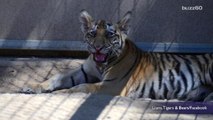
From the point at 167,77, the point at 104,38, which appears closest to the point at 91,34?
the point at 104,38

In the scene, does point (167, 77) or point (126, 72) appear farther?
point (167, 77)

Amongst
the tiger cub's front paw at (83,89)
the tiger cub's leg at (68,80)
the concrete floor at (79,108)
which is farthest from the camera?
the tiger cub's leg at (68,80)

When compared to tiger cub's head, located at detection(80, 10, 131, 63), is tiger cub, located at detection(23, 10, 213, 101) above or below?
below

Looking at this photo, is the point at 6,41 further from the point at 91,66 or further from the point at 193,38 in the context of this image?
the point at 193,38

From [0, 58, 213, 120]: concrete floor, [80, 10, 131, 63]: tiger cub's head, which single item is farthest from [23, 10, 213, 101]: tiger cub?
[0, 58, 213, 120]: concrete floor

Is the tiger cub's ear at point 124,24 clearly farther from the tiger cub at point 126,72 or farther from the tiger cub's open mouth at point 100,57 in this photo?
the tiger cub's open mouth at point 100,57

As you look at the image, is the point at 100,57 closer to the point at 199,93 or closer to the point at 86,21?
the point at 86,21

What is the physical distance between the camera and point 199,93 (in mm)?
5082

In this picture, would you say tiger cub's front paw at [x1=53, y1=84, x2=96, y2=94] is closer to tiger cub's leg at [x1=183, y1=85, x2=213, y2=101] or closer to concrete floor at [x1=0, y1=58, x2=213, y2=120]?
concrete floor at [x1=0, y1=58, x2=213, y2=120]

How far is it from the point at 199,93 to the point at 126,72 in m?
0.63

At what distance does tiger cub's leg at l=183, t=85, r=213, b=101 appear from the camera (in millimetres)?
5055

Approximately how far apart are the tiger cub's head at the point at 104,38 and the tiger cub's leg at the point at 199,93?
684 mm

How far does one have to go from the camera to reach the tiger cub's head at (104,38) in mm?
4934

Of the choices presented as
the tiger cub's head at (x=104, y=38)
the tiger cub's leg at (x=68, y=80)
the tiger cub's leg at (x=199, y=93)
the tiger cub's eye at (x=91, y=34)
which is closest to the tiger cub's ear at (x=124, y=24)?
the tiger cub's head at (x=104, y=38)
